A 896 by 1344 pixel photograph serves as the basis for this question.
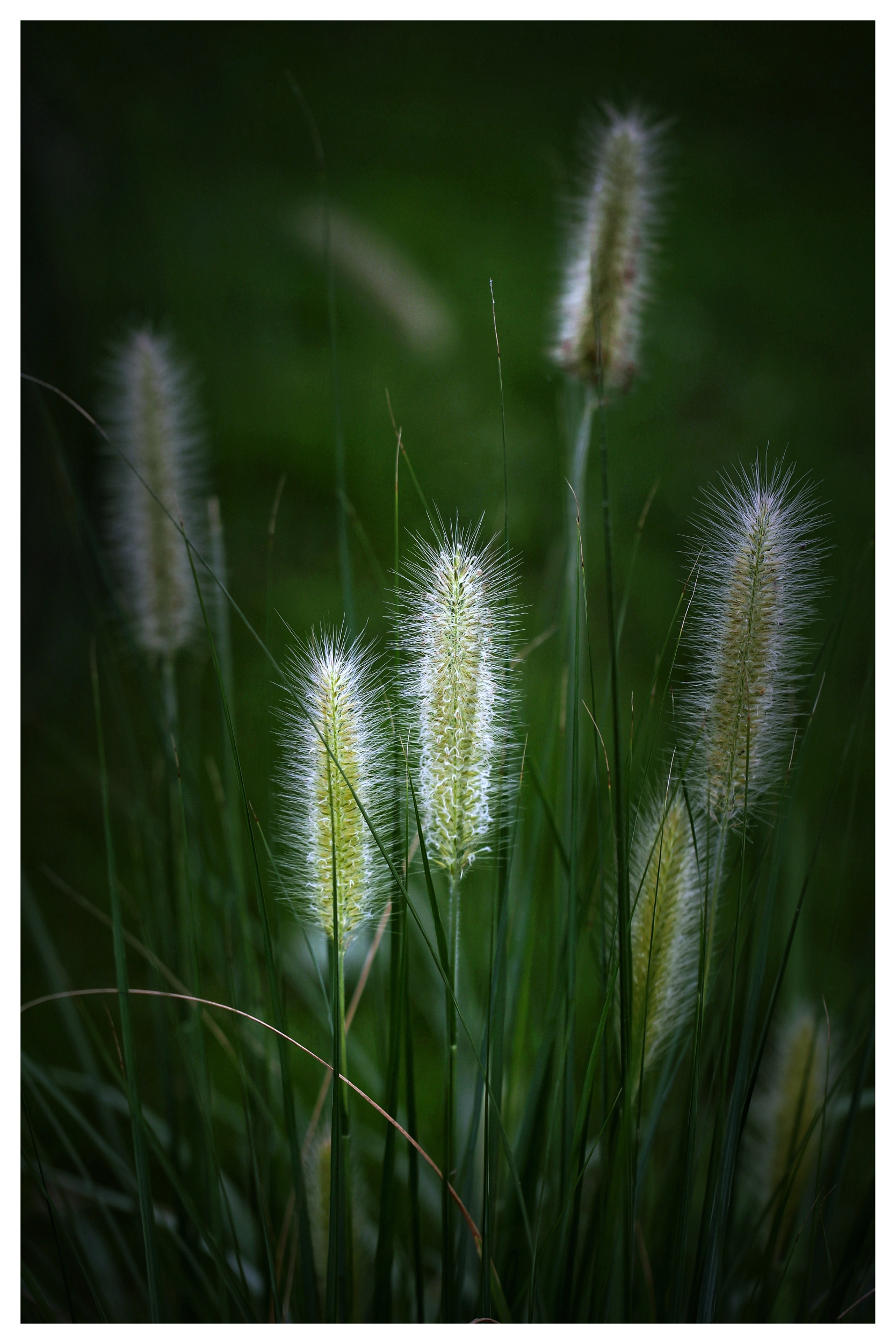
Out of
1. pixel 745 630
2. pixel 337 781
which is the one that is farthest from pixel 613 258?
pixel 337 781

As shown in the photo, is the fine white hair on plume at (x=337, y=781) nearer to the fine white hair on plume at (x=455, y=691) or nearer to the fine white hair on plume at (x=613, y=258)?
the fine white hair on plume at (x=455, y=691)

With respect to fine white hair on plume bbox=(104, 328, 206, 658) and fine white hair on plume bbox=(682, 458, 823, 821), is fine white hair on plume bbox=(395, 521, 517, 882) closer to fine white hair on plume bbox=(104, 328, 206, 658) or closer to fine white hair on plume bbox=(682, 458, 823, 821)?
fine white hair on plume bbox=(682, 458, 823, 821)

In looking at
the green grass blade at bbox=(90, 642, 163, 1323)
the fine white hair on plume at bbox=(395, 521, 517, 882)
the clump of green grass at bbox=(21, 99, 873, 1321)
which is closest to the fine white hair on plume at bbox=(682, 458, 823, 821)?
the clump of green grass at bbox=(21, 99, 873, 1321)

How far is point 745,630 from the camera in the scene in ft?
1.61

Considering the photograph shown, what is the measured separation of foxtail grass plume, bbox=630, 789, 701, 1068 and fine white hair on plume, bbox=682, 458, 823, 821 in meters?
0.03

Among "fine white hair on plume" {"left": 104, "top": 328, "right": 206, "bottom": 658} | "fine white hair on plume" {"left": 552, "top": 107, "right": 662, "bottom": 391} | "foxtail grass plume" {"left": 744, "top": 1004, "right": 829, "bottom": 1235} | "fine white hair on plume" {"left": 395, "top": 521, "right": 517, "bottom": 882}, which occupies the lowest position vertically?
"foxtail grass plume" {"left": 744, "top": 1004, "right": 829, "bottom": 1235}

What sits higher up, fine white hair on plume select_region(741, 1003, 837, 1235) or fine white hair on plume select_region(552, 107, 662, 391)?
fine white hair on plume select_region(552, 107, 662, 391)

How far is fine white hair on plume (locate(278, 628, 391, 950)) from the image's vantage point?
1.55ft

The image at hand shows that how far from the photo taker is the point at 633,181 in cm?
61

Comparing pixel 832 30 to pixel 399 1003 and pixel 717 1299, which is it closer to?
pixel 399 1003

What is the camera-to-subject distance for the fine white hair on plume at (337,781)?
474mm

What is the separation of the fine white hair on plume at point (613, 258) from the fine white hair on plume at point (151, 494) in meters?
0.34

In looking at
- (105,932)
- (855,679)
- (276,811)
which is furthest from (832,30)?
(105,932)
